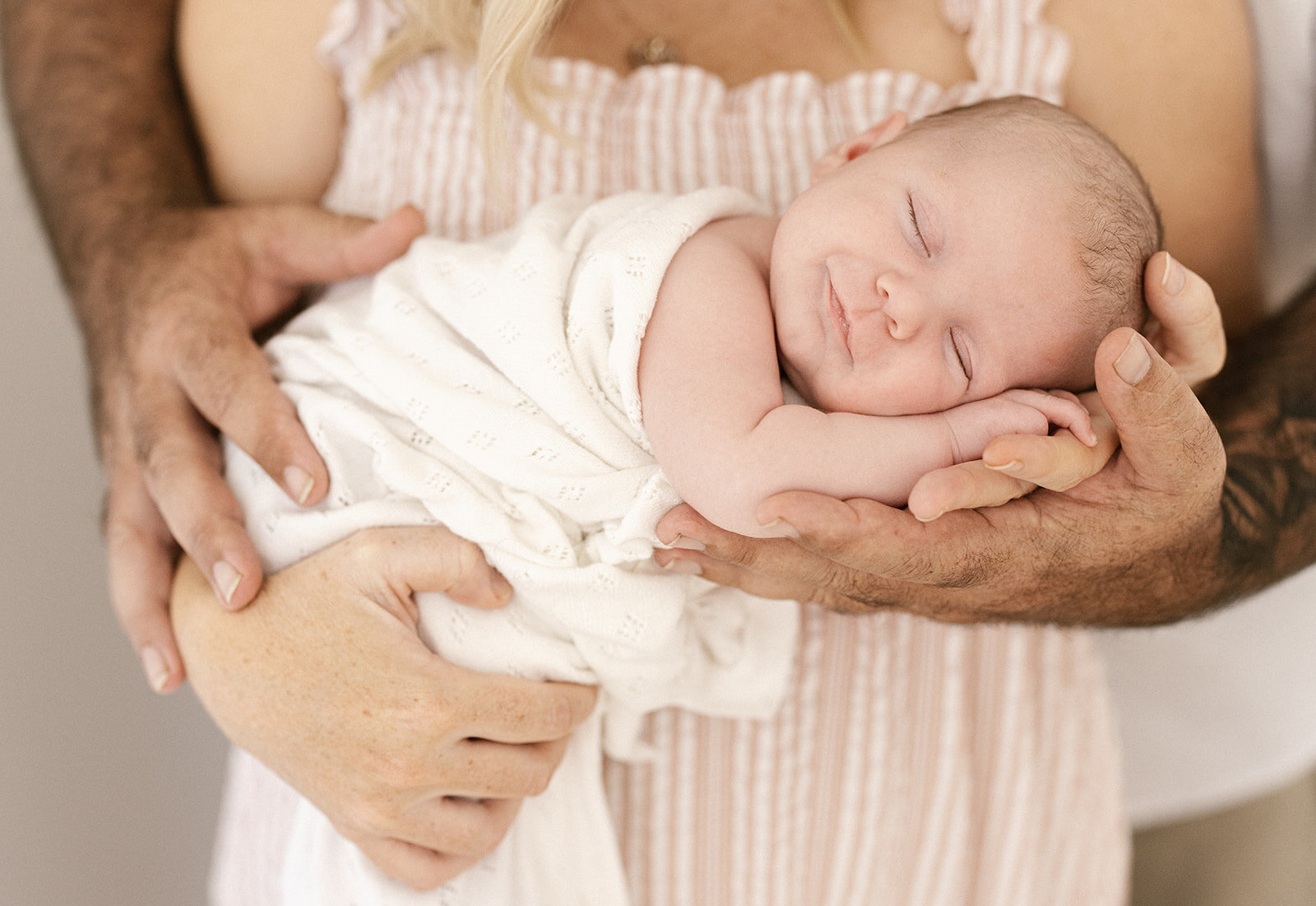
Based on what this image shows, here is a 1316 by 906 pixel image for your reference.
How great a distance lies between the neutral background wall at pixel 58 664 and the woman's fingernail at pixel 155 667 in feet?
1.61

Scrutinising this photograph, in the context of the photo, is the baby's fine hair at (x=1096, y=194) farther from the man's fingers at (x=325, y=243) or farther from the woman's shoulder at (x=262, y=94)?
the woman's shoulder at (x=262, y=94)

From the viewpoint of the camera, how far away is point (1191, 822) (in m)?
1.76

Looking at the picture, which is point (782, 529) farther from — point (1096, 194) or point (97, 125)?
point (97, 125)

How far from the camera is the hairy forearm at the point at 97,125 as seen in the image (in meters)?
1.24

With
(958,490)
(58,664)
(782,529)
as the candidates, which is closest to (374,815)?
(782,529)

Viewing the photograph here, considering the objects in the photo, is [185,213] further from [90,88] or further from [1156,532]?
[1156,532]

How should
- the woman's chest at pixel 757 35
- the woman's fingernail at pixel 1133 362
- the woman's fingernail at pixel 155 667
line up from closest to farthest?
1. the woman's fingernail at pixel 1133 362
2. the woman's fingernail at pixel 155 667
3. the woman's chest at pixel 757 35

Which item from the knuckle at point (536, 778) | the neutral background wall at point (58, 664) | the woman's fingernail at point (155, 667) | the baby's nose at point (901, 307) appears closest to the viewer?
the baby's nose at point (901, 307)

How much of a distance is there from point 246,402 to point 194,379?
0.34ft

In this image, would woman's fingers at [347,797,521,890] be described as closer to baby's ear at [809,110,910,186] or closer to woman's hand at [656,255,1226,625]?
woman's hand at [656,255,1226,625]

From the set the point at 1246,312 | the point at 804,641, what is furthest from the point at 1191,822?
the point at 804,641

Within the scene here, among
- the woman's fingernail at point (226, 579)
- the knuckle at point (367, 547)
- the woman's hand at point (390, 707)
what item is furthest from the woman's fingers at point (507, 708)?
the woman's fingernail at point (226, 579)

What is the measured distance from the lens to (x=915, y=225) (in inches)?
34.2

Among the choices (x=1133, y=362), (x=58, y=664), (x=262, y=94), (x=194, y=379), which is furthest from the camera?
(x=58, y=664)
